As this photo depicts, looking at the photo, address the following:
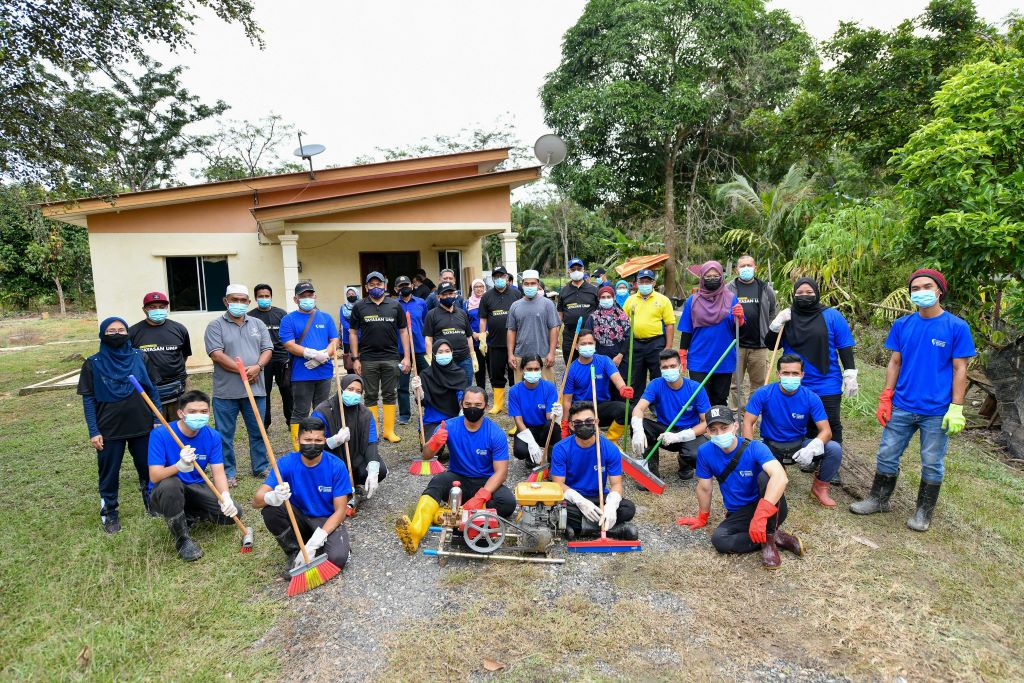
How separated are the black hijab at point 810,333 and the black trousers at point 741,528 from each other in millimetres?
1514

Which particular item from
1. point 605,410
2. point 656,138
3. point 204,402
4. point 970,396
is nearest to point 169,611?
point 204,402

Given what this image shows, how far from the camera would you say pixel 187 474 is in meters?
4.57

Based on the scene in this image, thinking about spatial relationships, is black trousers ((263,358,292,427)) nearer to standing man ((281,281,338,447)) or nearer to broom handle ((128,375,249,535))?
standing man ((281,281,338,447))

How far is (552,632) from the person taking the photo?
11.1ft

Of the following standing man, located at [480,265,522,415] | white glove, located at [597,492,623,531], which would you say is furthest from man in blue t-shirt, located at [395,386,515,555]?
standing man, located at [480,265,522,415]

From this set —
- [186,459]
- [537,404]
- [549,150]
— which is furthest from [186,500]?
[549,150]

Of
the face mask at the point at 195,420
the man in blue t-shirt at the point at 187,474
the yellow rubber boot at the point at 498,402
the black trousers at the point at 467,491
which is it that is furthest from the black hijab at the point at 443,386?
the face mask at the point at 195,420

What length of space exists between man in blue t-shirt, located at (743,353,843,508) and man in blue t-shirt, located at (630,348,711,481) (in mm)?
539

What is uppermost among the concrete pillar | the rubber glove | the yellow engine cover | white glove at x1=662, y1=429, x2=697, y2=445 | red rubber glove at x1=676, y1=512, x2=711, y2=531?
the concrete pillar

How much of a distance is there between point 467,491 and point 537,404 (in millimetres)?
1296

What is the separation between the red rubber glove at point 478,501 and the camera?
4.35 meters

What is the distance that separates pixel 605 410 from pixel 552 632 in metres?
3.01

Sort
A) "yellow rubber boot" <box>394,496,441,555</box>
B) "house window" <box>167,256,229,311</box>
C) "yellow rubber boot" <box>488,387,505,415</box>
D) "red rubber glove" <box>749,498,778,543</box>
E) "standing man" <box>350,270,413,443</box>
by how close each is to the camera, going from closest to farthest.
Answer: "red rubber glove" <box>749,498,778,543</box> < "yellow rubber boot" <box>394,496,441,555</box> < "standing man" <box>350,270,413,443</box> < "yellow rubber boot" <box>488,387,505,415</box> < "house window" <box>167,256,229,311</box>

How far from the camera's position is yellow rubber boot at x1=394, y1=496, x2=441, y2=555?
4.18 metres
